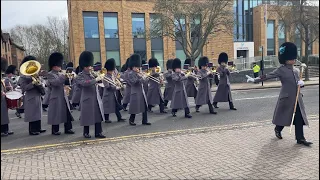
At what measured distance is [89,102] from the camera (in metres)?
6.92

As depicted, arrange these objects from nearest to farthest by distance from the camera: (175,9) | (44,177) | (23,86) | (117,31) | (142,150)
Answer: (44,177) → (142,150) → (23,86) → (175,9) → (117,31)

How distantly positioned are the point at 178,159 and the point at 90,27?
26.0 m

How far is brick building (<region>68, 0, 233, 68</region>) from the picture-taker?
28312 mm

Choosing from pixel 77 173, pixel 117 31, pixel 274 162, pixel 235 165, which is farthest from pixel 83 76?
pixel 117 31

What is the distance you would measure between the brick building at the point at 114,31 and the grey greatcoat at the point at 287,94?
22.9 meters

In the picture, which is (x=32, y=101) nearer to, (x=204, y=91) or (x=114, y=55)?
(x=204, y=91)

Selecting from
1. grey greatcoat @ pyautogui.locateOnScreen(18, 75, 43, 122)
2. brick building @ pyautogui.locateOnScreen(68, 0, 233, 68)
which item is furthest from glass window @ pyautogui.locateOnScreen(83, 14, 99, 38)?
grey greatcoat @ pyautogui.locateOnScreen(18, 75, 43, 122)

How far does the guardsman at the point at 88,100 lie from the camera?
6852 millimetres

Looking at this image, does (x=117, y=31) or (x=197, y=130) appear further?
(x=117, y=31)

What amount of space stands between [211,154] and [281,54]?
100 inches

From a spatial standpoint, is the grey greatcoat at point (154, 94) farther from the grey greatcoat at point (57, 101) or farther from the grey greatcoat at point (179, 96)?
the grey greatcoat at point (57, 101)

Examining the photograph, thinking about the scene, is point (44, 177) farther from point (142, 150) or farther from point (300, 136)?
point (300, 136)

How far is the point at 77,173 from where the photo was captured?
179 inches

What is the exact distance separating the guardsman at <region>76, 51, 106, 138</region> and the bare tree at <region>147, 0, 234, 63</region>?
15.0 metres
